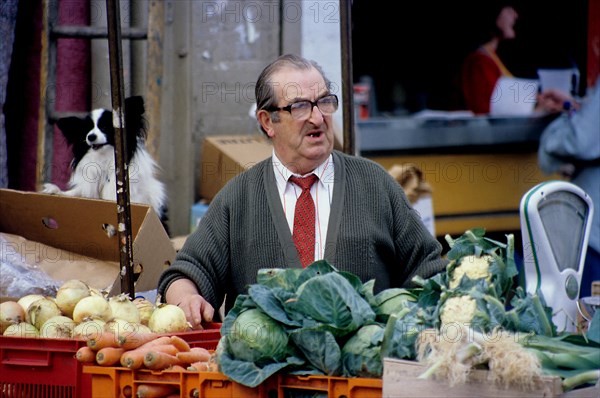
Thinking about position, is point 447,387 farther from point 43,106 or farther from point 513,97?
point 513,97

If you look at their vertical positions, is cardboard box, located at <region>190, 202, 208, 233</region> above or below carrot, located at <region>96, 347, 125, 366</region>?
below

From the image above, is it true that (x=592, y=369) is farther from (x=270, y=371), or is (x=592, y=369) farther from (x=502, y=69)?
(x=502, y=69)

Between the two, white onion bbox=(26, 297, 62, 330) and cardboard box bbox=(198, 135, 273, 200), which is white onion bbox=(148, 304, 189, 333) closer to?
white onion bbox=(26, 297, 62, 330)

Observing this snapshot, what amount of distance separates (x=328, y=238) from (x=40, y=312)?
1081 millimetres

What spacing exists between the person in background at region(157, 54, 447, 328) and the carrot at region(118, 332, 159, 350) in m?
0.52

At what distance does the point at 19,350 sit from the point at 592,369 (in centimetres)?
181

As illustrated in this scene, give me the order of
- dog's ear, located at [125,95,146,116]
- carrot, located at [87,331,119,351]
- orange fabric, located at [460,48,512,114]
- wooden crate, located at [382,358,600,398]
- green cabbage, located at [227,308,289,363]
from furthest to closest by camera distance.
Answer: orange fabric, located at [460,48,512,114], dog's ear, located at [125,95,146,116], carrot, located at [87,331,119,351], green cabbage, located at [227,308,289,363], wooden crate, located at [382,358,600,398]

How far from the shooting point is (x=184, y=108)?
677 cm

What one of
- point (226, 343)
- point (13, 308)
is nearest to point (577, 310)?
point (226, 343)

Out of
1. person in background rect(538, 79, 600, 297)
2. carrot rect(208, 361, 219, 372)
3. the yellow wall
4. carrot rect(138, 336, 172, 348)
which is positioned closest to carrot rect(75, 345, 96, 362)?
carrot rect(138, 336, 172, 348)

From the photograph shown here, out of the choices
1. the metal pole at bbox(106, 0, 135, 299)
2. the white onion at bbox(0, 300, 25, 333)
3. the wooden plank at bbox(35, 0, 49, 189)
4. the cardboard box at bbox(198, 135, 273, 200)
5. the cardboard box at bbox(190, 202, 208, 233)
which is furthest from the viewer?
the cardboard box at bbox(190, 202, 208, 233)

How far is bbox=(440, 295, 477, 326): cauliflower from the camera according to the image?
265 cm

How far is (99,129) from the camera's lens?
17.4 ft

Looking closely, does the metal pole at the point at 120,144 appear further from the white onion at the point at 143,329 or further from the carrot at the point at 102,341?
the carrot at the point at 102,341
